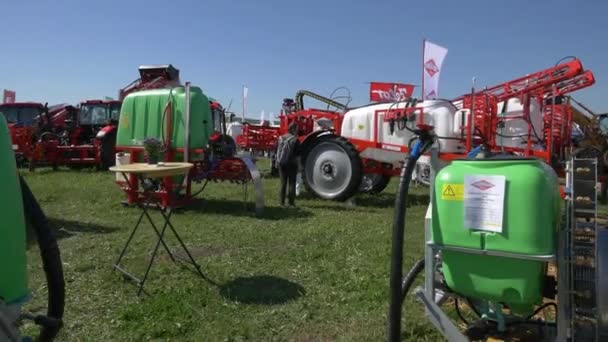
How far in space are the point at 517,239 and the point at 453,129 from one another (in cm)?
671

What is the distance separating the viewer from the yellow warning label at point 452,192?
2.43 meters

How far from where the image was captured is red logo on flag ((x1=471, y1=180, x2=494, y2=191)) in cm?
Result: 235

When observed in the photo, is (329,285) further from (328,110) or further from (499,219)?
(328,110)

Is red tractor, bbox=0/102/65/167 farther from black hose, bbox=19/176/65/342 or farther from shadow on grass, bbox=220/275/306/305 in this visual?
black hose, bbox=19/176/65/342

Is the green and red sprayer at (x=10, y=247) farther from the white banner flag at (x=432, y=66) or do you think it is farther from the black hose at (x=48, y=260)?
the white banner flag at (x=432, y=66)

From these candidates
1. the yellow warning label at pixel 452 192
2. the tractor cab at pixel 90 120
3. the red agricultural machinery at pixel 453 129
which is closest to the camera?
the yellow warning label at pixel 452 192

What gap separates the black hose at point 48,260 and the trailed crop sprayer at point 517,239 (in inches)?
58.9

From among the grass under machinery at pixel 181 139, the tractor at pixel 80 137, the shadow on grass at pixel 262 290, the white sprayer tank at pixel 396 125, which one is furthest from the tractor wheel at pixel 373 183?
the tractor at pixel 80 137

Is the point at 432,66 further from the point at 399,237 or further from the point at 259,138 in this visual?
the point at 399,237

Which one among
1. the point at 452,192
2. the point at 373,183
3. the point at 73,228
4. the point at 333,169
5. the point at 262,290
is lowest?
the point at 262,290

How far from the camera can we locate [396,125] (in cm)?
911

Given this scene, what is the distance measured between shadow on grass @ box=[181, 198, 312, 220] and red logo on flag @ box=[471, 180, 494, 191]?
5371mm

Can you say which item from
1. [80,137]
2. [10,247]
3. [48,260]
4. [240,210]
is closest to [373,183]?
[240,210]

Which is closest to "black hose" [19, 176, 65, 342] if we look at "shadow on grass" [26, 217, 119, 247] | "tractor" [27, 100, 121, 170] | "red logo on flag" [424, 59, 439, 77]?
"shadow on grass" [26, 217, 119, 247]
